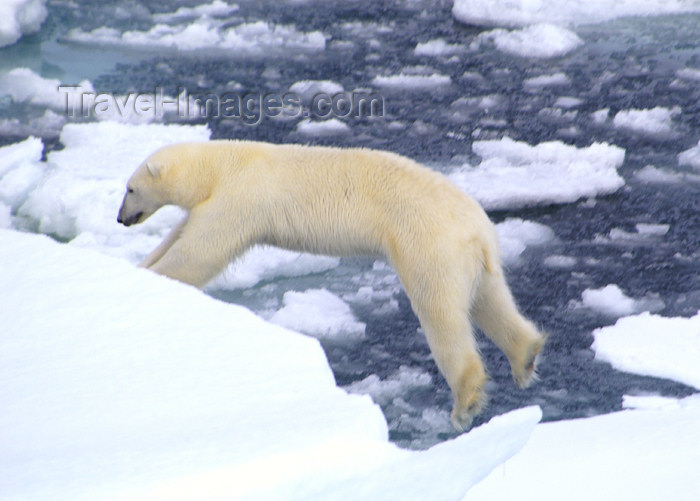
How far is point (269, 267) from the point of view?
4426mm

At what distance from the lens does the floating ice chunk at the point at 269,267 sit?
14.1 feet

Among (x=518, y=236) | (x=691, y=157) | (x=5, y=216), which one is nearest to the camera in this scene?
(x=518, y=236)

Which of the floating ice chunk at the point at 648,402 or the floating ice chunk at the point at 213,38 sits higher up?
the floating ice chunk at the point at 213,38

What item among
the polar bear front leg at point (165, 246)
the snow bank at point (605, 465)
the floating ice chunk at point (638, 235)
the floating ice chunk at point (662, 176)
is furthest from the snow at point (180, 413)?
the floating ice chunk at point (662, 176)

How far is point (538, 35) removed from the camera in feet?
26.0

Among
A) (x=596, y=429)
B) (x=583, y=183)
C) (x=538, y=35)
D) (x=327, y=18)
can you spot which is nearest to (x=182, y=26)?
(x=327, y=18)

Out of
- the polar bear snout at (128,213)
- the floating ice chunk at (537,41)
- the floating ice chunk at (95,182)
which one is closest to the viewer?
the polar bear snout at (128,213)

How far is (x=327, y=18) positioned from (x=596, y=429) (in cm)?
692

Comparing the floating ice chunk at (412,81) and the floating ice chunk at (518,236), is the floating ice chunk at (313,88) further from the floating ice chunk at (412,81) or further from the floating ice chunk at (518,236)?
the floating ice chunk at (518,236)

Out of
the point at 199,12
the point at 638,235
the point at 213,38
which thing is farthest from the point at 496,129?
the point at 199,12

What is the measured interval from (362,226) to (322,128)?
2.92 m

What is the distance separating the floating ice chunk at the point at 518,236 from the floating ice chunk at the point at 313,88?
245cm

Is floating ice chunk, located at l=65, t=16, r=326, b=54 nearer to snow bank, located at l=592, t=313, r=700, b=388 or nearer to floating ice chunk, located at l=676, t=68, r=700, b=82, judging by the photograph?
floating ice chunk, located at l=676, t=68, r=700, b=82

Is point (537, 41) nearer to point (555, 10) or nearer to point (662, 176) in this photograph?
point (555, 10)
